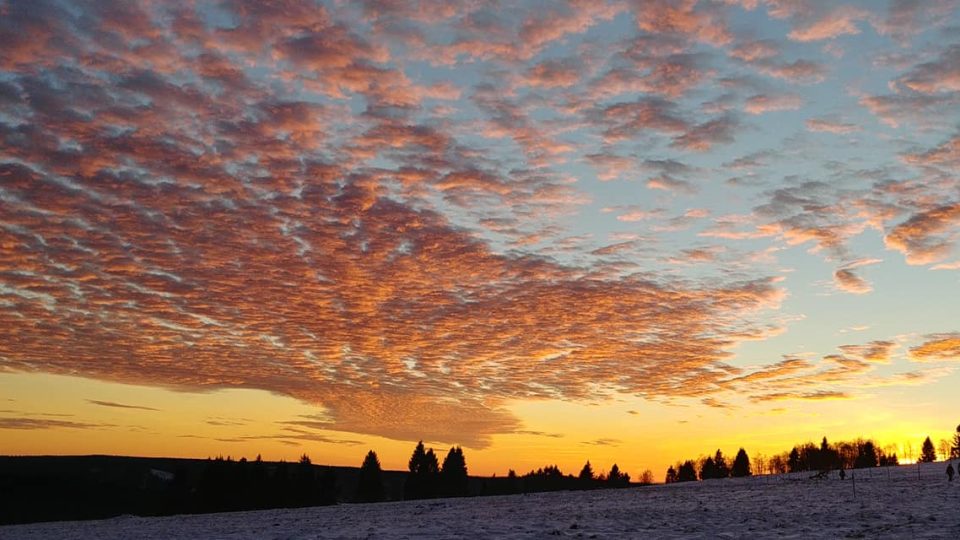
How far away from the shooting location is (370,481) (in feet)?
527

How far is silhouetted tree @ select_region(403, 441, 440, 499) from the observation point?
15450cm

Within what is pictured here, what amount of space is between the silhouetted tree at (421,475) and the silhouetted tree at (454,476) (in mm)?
1786

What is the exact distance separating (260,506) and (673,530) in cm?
10090

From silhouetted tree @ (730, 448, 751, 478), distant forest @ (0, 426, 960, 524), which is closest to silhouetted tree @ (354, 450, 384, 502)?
distant forest @ (0, 426, 960, 524)

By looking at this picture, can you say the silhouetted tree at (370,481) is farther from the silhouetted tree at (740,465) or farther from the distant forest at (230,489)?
the silhouetted tree at (740,465)

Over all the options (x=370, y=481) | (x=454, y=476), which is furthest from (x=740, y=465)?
(x=370, y=481)

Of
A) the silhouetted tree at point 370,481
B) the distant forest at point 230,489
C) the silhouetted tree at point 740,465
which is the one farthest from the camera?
the silhouetted tree at point 740,465

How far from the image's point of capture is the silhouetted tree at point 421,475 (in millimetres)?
154500

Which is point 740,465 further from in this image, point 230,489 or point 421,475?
point 230,489

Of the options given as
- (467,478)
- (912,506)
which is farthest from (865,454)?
(912,506)

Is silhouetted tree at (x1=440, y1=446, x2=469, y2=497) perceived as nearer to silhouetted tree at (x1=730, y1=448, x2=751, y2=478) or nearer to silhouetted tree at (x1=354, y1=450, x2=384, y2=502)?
silhouetted tree at (x1=354, y1=450, x2=384, y2=502)

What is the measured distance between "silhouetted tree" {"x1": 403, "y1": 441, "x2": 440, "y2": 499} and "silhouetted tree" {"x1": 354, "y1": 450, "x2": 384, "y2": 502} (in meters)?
5.59

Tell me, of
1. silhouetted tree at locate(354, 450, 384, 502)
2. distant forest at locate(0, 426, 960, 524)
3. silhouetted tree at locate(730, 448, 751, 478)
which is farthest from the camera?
silhouetted tree at locate(730, 448, 751, 478)

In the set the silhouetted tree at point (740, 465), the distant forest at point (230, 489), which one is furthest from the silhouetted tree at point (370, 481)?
the silhouetted tree at point (740, 465)
